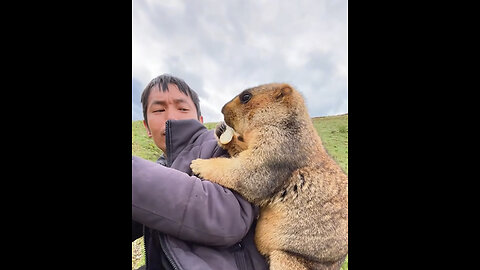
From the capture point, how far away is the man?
1.05 metres

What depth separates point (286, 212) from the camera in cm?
131

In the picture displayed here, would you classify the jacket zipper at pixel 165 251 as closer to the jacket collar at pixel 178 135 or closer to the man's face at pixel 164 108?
the jacket collar at pixel 178 135

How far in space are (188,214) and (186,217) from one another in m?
0.01

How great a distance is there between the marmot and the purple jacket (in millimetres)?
82

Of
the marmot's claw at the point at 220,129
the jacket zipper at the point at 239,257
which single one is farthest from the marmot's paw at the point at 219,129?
the jacket zipper at the point at 239,257

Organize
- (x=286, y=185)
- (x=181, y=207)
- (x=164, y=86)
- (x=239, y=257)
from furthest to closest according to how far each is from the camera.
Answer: (x=164, y=86) < (x=286, y=185) < (x=239, y=257) < (x=181, y=207)

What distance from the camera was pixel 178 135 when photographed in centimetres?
127

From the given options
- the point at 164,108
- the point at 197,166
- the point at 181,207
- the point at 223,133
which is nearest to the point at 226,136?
the point at 223,133

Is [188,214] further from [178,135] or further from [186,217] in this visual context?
[178,135]

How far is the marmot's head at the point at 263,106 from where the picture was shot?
1.46 meters


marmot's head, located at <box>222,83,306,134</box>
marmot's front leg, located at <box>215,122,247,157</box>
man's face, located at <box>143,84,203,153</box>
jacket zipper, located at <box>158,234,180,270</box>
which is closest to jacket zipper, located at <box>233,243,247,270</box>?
jacket zipper, located at <box>158,234,180,270</box>

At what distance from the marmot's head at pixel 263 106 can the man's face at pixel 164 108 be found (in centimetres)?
21
